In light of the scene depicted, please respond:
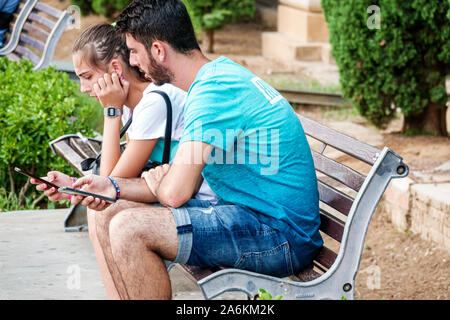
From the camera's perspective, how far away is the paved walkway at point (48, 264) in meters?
3.06

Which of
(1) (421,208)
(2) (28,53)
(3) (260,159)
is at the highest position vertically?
(2) (28,53)

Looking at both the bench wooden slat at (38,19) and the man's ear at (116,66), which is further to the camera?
the bench wooden slat at (38,19)

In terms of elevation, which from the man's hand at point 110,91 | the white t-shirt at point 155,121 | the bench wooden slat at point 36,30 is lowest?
the white t-shirt at point 155,121

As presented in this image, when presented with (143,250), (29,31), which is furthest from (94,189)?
(29,31)

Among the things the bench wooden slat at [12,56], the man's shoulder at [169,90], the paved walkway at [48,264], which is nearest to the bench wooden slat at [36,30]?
the bench wooden slat at [12,56]

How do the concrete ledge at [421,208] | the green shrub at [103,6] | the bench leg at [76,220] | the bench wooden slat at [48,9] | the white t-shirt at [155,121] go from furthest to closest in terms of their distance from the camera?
the green shrub at [103,6] → the bench wooden slat at [48,9] → the concrete ledge at [421,208] → the bench leg at [76,220] → the white t-shirt at [155,121]

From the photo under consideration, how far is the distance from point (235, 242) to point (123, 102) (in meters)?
0.99

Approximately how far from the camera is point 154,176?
262cm

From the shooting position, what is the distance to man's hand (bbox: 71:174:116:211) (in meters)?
2.41

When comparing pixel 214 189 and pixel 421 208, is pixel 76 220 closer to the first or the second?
pixel 214 189

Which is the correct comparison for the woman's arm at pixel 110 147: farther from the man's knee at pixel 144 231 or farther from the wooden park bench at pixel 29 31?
the wooden park bench at pixel 29 31

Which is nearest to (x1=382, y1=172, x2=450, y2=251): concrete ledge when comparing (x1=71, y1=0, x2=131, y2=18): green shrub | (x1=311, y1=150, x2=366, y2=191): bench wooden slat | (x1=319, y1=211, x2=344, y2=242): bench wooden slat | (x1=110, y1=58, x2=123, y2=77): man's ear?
(x1=311, y1=150, x2=366, y2=191): bench wooden slat
